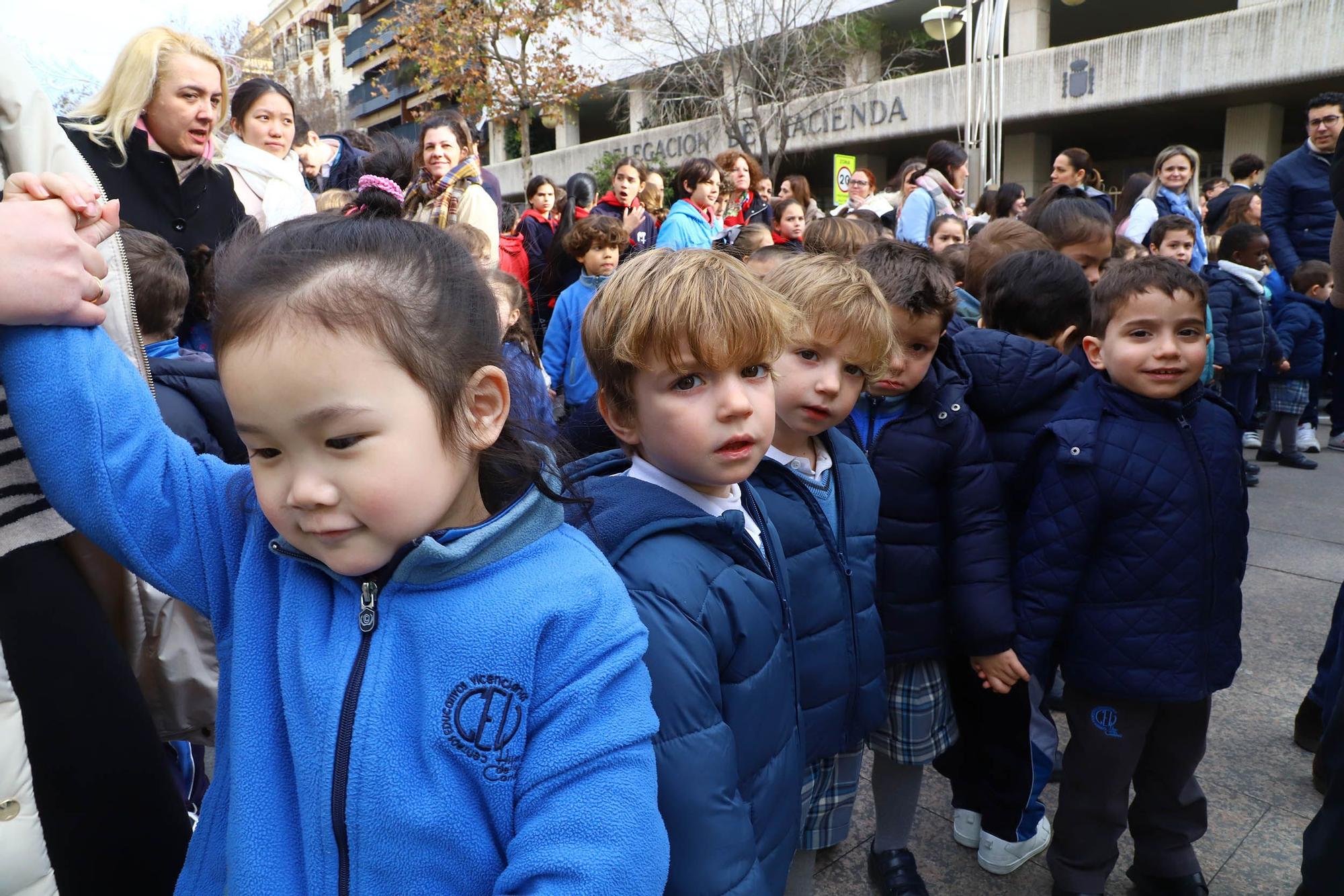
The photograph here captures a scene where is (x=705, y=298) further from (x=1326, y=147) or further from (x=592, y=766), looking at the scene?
(x=1326, y=147)

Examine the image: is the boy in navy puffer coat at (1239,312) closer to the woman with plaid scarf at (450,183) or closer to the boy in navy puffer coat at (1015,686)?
the boy in navy puffer coat at (1015,686)

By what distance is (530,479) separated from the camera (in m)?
1.24

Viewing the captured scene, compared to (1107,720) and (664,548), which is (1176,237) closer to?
(1107,720)

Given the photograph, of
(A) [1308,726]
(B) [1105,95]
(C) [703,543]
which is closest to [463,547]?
(C) [703,543]

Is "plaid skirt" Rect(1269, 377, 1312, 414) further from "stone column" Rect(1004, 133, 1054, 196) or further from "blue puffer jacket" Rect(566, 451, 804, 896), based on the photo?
"stone column" Rect(1004, 133, 1054, 196)

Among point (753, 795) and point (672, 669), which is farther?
point (753, 795)

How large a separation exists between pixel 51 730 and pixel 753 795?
3.33 ft

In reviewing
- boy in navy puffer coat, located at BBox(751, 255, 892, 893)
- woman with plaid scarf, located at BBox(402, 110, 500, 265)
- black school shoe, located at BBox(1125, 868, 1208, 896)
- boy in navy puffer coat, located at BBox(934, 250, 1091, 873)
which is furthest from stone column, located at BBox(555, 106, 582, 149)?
black school shoe, located at BBox(1125, 868, 1208, 896)

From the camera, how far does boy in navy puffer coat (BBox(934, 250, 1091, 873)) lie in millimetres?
2551

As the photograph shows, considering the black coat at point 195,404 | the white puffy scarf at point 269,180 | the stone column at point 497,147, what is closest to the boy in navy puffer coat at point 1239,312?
the white puffy scarf at point 269,180

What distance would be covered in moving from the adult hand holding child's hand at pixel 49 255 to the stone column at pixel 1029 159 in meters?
22.4

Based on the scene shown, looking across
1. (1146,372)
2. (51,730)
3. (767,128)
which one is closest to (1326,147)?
(1146,372)

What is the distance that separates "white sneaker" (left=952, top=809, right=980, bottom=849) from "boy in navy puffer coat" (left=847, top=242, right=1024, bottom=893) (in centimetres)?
45

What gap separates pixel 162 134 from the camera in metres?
3.36
